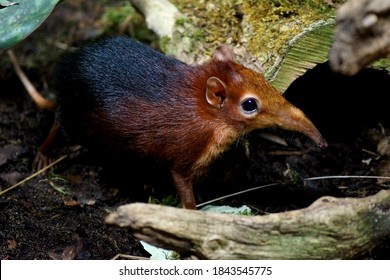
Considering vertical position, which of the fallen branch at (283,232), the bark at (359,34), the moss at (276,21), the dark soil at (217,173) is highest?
the bark at (359,34)

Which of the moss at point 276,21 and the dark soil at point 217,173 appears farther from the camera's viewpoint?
the moss at point 276,21

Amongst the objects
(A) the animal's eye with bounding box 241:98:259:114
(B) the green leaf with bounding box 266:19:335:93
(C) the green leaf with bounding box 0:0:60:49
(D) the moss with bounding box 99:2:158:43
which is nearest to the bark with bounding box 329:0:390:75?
(A) the animal's eye with bounding box 241:98:259:114

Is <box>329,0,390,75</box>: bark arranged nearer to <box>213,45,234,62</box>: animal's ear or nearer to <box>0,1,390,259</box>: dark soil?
<box>213,45,234,62</box>: animal's ear

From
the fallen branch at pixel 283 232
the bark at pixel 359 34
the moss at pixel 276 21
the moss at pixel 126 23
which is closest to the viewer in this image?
the bark at pixel 359 34

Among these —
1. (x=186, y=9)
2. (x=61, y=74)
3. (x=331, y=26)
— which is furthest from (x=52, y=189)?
(x=331, y=26)

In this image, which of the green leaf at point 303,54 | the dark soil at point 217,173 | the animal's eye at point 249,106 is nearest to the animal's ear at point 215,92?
the animal's eye at point 249,106

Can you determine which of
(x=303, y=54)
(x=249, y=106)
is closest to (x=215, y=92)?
(x=249, y=106)

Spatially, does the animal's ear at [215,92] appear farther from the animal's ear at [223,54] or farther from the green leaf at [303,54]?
the green leaf at [303,54]
